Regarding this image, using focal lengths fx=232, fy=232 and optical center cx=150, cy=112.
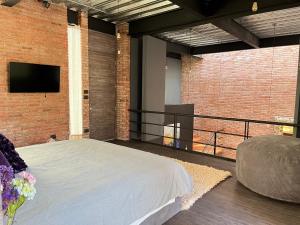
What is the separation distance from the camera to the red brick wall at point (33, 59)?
3.83 metres

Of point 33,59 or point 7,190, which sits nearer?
point 7,190

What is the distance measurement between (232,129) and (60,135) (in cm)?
568

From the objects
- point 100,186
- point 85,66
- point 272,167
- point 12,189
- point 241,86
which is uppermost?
point 85,66

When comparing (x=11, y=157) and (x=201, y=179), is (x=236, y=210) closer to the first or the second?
(x=201, y=179)

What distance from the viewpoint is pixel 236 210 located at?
252 centimetres

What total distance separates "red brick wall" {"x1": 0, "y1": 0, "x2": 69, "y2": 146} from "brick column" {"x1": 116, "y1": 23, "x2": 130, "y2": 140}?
1362mm

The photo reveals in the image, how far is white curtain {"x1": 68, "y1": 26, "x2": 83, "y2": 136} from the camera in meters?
4.75

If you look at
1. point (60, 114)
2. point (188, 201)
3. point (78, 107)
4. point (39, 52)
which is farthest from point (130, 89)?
point (188, 201)

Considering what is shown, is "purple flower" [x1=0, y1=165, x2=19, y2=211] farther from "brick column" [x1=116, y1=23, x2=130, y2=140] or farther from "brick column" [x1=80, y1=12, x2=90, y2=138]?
"brick column" [x1=116, y1=23, x2=130, y2=140]

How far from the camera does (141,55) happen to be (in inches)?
227

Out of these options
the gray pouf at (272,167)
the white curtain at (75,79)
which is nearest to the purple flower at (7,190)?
the gray pouf at (272,167)

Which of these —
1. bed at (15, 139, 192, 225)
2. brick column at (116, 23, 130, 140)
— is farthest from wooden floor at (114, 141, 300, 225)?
brick column at (116, 23, 130, 140)

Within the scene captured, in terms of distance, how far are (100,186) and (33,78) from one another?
3122 mm

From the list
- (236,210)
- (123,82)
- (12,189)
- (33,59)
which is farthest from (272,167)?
(33,59)
